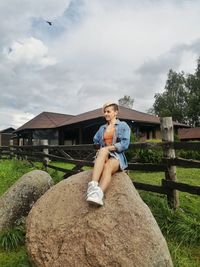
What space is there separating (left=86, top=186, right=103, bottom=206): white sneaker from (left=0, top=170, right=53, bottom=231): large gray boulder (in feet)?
7.83

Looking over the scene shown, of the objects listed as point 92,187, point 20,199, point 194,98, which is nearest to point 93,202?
point 92,187

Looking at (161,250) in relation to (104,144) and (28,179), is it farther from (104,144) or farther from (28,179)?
(28,179)

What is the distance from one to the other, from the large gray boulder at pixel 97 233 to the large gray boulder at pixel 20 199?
1.77m

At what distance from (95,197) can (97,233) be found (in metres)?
0.38

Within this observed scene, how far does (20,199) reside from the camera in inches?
235

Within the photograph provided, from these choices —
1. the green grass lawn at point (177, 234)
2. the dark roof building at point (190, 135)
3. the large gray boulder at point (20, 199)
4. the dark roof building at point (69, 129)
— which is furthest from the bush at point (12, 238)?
the dark roof building at point (190, 135)

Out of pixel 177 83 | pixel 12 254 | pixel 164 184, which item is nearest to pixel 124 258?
pixel 12 254

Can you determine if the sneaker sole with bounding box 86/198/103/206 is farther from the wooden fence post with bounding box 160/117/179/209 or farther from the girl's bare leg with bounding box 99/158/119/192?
the wooden fence post with bounding box 160/117/179/209

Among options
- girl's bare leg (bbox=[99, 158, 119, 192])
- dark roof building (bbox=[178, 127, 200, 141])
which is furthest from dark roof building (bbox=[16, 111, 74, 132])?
girl's bare leg (bbox=[99, 158, 119, 192])

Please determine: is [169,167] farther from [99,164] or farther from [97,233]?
[97,233]

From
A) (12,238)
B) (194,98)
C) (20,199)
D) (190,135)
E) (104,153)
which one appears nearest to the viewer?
(104,153)

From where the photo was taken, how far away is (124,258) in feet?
11.7

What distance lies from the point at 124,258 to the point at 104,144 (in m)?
1.72

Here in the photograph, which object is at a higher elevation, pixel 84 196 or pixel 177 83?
pixel 177 83
